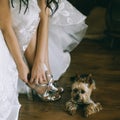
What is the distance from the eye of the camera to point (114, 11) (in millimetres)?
1952

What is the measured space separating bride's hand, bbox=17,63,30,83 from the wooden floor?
0.16 meters

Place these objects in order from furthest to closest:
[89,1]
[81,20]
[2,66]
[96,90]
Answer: [89,1], [81,20], [96,90], [2,66]

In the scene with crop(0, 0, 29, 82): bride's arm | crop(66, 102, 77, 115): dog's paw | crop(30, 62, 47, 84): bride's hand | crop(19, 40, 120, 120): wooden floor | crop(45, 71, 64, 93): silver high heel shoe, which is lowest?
crop(19, 40, 120, 120): wooden floor

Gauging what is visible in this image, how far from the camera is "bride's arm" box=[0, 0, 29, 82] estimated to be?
1.42 m

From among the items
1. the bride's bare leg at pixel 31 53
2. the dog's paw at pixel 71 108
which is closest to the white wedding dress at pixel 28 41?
the bride's bare leg at pixel 31 53

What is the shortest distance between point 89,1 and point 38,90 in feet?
2.57

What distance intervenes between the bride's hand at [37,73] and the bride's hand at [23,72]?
3cm

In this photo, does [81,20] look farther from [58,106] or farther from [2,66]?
[2,66]

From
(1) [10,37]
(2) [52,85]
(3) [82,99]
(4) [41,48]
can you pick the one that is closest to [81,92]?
(3) [82,99]

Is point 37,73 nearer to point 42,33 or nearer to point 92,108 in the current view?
point 42,33

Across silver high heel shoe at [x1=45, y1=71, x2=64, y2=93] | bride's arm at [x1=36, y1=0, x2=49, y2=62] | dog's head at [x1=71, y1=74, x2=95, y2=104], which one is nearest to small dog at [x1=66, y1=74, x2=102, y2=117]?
dog's head at [x1=71, y1=74, x2=95, y2=104]

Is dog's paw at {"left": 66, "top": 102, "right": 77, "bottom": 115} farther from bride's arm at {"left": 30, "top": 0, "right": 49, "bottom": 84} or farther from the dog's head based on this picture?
bride's arm at {"left": 30, "top": 0, "right": 49, "bottom": 84}

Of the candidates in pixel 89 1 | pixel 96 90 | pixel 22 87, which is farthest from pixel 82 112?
pixel 89 1

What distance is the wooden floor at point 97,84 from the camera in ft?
5.04
